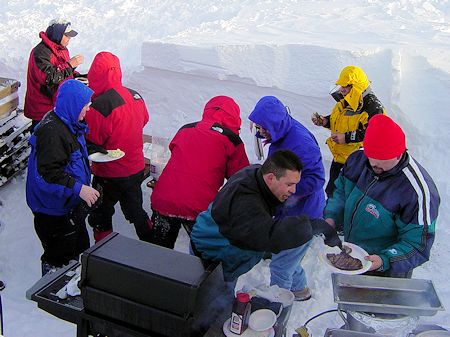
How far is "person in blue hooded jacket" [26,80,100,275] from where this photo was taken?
398 cm

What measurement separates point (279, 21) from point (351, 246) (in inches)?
221

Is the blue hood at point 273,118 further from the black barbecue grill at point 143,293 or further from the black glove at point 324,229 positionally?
the black barbecue grill at point 143,293

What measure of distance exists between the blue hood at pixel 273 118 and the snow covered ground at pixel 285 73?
55.4 inches

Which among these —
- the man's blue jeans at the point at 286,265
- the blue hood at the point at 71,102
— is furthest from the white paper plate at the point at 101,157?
the man's blue jeans at the point at 286,265

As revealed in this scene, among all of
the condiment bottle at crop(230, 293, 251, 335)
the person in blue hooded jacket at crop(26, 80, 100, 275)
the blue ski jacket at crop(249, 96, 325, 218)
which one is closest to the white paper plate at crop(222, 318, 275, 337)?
the condiment bottle at crop(230, 293, 251, 335)

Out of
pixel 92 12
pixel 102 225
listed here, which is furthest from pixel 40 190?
pixel 92 12

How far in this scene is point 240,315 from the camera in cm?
267

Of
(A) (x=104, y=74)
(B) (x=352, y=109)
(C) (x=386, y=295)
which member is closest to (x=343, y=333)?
(C) (x=386, y=295)

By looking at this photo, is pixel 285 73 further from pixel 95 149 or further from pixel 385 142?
pixel 385 142

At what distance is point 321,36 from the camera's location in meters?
7.37

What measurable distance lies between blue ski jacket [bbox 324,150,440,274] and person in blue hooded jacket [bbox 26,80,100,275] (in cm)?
202

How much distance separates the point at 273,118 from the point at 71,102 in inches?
60.3

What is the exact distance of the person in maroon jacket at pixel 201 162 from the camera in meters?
4.04

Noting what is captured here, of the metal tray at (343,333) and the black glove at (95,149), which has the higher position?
the black glove at (95,149)
